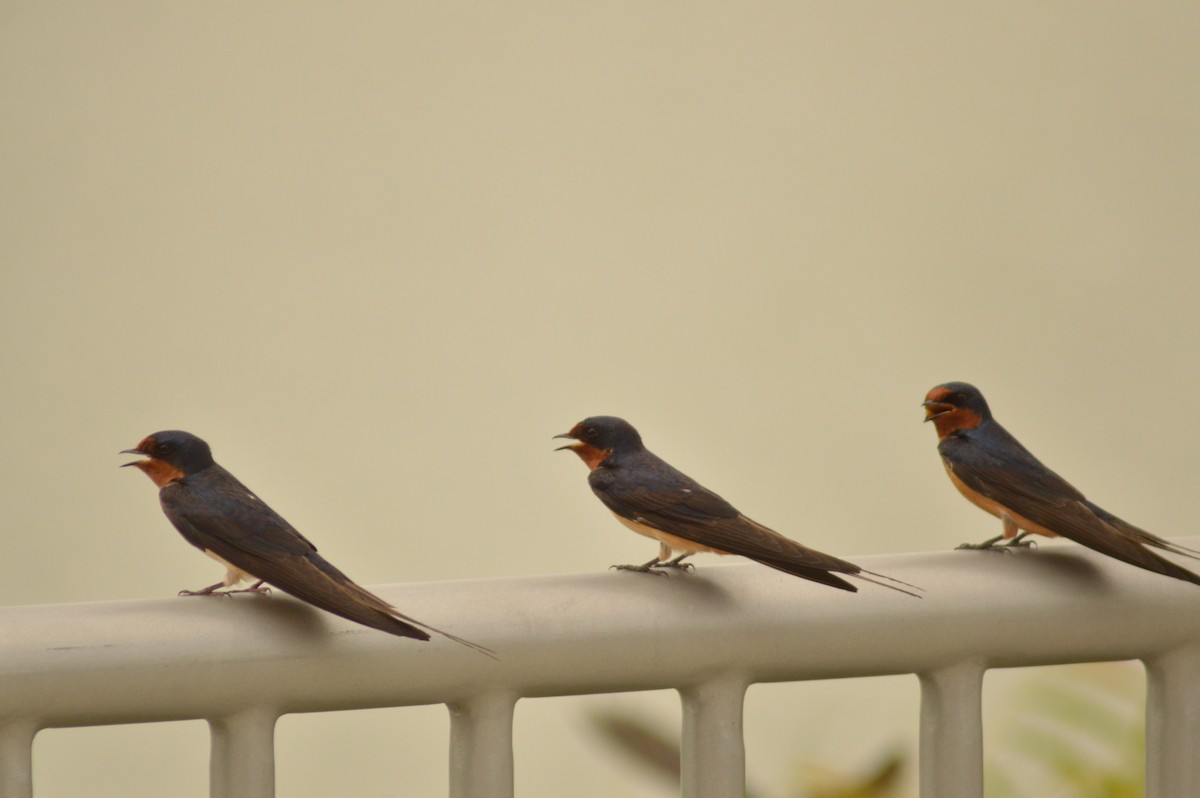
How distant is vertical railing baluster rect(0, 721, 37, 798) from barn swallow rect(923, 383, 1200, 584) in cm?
48

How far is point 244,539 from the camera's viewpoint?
61cm

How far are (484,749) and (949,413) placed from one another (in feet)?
1.12

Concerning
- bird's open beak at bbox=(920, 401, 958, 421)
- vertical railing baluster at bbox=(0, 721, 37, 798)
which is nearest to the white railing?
vertical railing baluster at bbox=(0, 721, 37, 798)

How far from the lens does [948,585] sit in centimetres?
67

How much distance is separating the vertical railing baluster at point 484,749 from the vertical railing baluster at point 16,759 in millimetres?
167

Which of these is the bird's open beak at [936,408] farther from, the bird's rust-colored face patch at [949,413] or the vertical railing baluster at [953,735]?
the vertical railing baluster at [953,735]

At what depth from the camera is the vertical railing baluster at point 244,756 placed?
56 centimetres

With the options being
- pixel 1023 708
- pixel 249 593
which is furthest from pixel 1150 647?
pixel 1023 708

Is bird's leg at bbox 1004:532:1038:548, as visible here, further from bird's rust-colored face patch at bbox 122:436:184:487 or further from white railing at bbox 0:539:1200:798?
bird's rust-colored face patch at bbox 122:436:184:487

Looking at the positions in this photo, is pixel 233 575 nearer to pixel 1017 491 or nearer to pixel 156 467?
pixel 156 467

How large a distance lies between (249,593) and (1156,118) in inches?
72.4

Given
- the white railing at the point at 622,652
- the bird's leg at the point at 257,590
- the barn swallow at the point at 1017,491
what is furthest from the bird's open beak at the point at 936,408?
the bird's leg at the point at 257,590

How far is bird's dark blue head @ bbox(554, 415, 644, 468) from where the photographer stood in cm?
76

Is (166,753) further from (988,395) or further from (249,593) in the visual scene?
(249,593)
